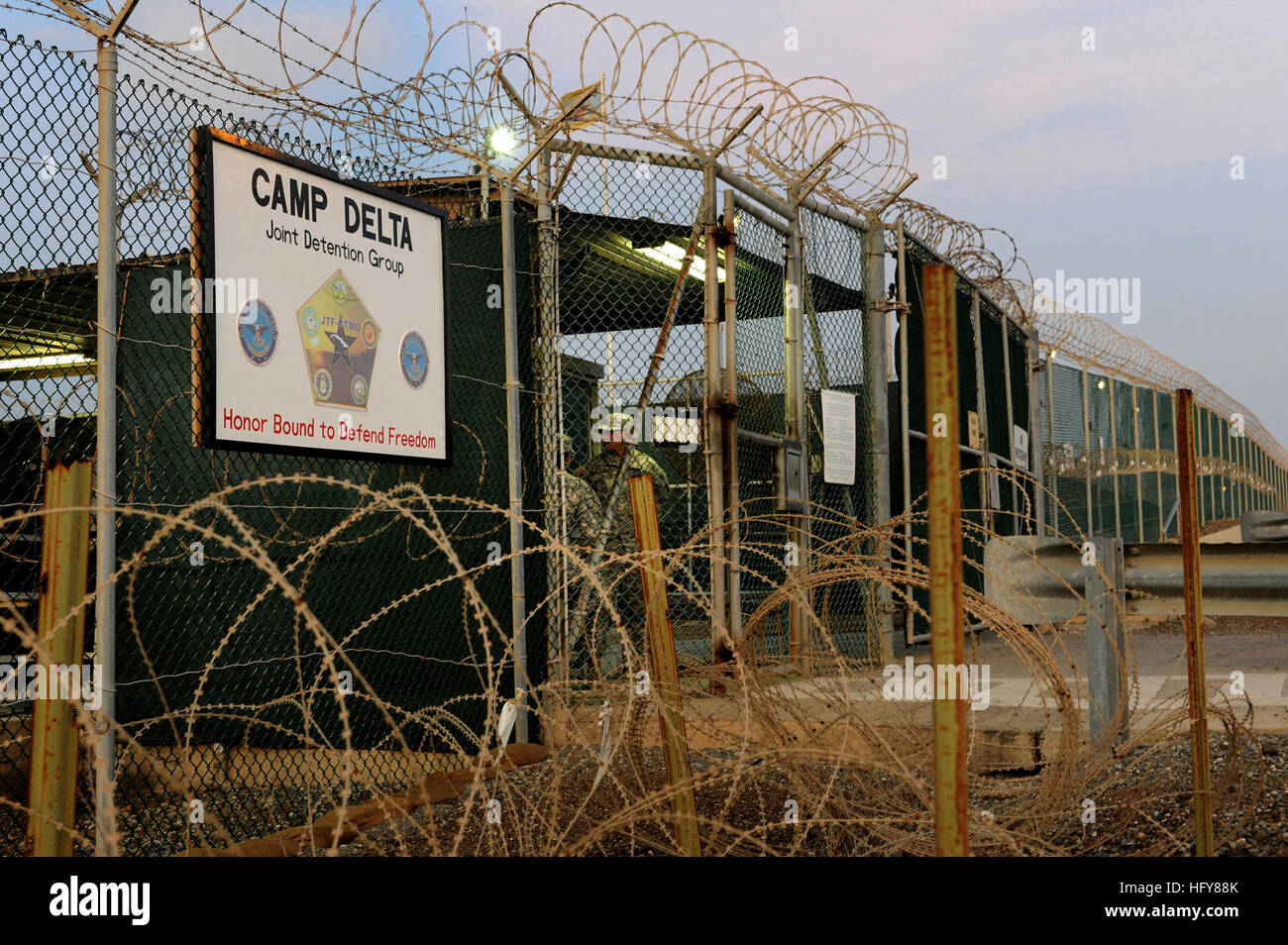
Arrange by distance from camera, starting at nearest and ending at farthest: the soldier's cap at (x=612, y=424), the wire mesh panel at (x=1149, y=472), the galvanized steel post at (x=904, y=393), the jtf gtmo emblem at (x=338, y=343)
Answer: the jtf gtmo emblem at (x=338, y=343), the soldier's cap at (x=612, y=424), the galvanized steel post at (x=904, y=393), the wire mesh panel at (x=1149, y=472)

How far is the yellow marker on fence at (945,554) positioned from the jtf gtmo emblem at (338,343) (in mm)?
3550

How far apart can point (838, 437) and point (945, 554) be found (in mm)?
6957

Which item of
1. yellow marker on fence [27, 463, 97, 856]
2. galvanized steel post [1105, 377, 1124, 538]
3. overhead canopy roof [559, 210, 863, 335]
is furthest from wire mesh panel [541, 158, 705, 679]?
galvanized steel post [1105, 377, 1124, 538]

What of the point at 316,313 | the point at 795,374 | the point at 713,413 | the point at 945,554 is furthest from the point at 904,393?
the point at 945,554

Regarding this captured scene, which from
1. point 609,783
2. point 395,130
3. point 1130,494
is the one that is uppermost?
point 395,130

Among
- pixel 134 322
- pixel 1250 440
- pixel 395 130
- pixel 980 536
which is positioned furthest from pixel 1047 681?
pixel 1250 440

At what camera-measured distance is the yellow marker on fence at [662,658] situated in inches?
126

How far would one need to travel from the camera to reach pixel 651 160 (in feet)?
23.1

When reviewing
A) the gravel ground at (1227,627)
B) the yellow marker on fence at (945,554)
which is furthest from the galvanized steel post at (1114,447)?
the yellow marker on fence at (945,554)

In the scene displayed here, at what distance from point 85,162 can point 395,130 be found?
6.10 feet

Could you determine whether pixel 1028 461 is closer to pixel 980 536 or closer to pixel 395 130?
pixel 980 536

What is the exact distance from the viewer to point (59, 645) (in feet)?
7.88

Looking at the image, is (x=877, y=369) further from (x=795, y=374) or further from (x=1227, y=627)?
(x=1227, y=627)

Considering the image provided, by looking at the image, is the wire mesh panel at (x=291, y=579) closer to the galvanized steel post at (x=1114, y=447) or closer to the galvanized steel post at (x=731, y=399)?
the galvanized steel post at (x=731, y=399)
